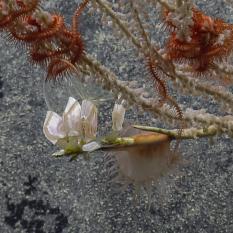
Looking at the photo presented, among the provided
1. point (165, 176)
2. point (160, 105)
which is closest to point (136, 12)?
point (160, 105)

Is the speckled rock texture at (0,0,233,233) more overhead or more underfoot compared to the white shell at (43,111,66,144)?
more underfoot

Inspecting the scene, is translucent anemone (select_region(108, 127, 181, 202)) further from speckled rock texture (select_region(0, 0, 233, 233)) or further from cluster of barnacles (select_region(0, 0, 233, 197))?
speckled rock texture (select_region(0, 0, 233, 233))

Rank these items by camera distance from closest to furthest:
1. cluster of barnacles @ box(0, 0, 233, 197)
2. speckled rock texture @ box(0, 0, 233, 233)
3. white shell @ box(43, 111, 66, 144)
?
cluster of barnacles @ box(0, 0, 233, 197), white shell @ box(43, 111, 66, 144), speckled rock texture @ box(0, 0, 233, 233)

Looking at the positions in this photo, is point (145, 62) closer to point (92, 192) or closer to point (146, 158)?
point (146, 158)

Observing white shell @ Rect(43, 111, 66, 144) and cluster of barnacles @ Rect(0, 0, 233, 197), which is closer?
cluster of barnacles @ Rect(0, 0, 233, 197)

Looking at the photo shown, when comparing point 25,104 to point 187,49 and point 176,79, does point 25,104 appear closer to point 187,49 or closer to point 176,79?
point 176,79

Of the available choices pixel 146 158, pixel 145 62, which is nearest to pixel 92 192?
pixel 146 158

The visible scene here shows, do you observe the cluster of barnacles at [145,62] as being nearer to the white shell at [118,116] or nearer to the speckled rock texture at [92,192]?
the white shell at [118,116]

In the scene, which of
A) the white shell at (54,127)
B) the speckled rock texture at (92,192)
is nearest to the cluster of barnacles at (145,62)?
the white shell at (54,127)

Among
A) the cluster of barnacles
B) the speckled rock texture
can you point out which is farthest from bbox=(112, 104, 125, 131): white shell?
the speckled rock texture

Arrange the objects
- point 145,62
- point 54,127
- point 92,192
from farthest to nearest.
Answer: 1. point 92,192
2. point 54,127
3. point 145,62
